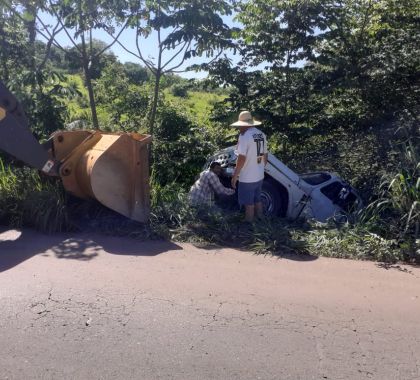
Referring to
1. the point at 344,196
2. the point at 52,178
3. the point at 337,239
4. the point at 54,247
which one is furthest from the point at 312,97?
the point at 54,247

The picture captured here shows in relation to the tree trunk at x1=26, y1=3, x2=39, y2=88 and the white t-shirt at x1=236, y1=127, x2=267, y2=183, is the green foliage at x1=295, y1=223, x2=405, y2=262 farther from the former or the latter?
the tree trunk at x1=26, y1=3, x2=39, y2=88

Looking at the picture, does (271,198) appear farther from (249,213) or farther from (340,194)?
(340,194)

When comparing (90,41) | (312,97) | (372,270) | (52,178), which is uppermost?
(90,41)

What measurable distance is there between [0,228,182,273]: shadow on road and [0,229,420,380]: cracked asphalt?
0.04 m

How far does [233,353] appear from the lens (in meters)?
3.84

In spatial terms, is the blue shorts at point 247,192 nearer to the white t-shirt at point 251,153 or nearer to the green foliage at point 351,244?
the white t-shirt at point 251,153

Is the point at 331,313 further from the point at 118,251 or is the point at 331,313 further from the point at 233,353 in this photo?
the point at 118,251

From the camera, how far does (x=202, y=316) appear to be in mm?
4461

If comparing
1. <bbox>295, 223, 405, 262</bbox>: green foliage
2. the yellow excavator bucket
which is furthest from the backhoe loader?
<bbox>295, 223, 405, 262</bbox>: green foliage

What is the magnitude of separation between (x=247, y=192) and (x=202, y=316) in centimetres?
299

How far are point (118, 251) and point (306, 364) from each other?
3.21m

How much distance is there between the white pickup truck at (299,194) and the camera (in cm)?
760

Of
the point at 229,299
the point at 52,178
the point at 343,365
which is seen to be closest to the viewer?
the point at 343,365

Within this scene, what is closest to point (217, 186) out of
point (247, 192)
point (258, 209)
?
point (247, 192)
